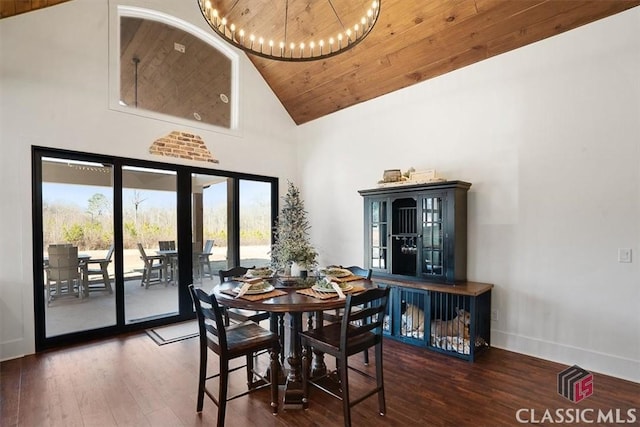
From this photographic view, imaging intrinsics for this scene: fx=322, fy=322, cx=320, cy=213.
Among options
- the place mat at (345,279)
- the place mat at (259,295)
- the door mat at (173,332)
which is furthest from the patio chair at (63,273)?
the place mat at (345,279)

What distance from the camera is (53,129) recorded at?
3533 mm

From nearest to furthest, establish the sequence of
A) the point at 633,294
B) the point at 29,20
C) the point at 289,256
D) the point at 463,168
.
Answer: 1. the point at 633,294
2. the point at 289,256
3. the point at 29,20
4. the point at 463,168

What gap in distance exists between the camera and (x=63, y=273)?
3.78 meters

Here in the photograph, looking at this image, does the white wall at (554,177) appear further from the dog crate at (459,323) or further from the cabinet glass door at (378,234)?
the cabinet glass door at (378,234)

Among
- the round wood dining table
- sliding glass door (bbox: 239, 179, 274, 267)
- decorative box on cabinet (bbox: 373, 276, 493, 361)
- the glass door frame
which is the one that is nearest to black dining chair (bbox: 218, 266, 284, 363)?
the round wood dining table

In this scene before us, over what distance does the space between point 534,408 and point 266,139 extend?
4.88 metres

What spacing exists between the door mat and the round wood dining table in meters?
1.53

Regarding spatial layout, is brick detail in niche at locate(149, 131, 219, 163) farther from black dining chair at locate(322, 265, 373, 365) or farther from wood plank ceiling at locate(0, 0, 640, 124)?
black dining chair at locate(322, 265, 373, 365)

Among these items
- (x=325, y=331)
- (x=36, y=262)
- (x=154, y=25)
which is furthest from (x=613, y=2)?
(x=36, y=262)

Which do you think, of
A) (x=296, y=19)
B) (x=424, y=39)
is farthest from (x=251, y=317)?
(x=296, y=19)

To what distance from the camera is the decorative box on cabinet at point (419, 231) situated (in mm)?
3566

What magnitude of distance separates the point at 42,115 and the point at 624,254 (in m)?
5.93

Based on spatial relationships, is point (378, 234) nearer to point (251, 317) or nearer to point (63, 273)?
point (251, 317)

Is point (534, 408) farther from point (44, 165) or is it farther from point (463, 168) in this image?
point (44, 165)
